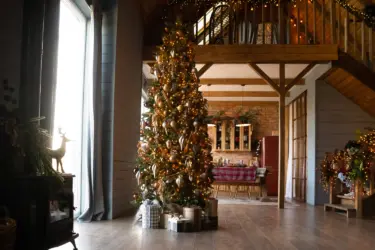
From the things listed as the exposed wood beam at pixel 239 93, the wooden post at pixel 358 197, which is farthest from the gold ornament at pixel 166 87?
the exposed wood beam at pixel 239 93

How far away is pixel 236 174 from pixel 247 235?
18.9ft

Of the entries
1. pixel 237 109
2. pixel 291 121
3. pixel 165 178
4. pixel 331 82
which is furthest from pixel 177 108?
pixel 237 109

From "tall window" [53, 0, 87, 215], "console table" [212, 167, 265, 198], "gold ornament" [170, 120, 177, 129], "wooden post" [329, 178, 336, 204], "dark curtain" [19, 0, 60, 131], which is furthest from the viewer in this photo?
"console table" [212, 167, 265, 198]

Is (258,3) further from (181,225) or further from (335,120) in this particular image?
(181,225)

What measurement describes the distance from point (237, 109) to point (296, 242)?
10448mm

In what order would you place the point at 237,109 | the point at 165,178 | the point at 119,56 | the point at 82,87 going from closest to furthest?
1. the point at 165,178
2. the point at 82,87
3. the point at 119,56
4. the point at 237,109

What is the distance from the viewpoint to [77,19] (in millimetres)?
6242

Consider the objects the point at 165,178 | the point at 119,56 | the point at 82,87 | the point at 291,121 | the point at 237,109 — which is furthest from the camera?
the point at 237,109

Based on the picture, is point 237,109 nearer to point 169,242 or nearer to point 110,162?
point 110,162

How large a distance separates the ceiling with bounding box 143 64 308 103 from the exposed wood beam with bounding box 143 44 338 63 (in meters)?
1.17

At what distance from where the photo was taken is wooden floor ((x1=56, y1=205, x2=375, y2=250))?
454 centimetres

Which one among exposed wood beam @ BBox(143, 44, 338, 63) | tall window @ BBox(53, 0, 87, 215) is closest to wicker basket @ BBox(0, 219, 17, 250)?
tall window @ BBox(53, 0, 87, 215)

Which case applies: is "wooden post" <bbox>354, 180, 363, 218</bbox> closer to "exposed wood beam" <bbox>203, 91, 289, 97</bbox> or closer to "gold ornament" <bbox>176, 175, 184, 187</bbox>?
"gold ornament" <bbox>176, 175, 184, 187</bbox>

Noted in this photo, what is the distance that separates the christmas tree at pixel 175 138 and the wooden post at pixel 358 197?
291 cm
